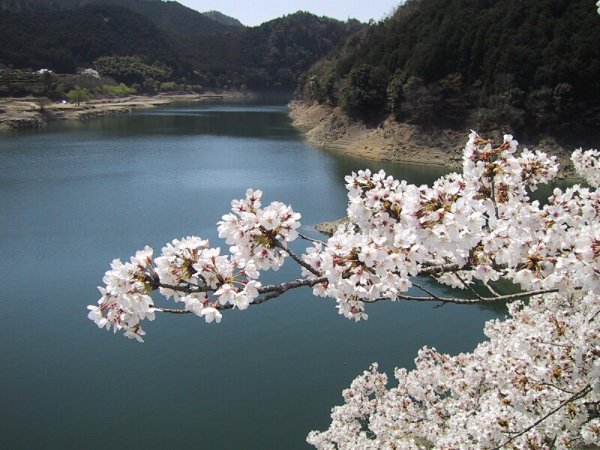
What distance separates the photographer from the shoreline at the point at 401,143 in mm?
40675

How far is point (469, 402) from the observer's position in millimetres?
8062

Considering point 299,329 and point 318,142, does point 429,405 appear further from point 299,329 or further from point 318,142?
point 318,142

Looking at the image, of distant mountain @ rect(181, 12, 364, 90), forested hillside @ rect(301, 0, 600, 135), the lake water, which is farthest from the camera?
distant mountain @ rect(181, 12, 364, 90)

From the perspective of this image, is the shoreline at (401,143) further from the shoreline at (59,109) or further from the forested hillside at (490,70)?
the shoreline at (59,109)

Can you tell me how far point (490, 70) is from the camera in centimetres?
4547

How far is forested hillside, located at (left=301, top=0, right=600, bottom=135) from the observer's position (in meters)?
40.8

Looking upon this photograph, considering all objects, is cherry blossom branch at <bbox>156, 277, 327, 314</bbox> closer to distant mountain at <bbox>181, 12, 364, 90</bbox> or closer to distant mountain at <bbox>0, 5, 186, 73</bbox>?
distant mountain at <bbox>0, 5, 186, 73</bbox>

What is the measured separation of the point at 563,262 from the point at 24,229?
2738 centimetres

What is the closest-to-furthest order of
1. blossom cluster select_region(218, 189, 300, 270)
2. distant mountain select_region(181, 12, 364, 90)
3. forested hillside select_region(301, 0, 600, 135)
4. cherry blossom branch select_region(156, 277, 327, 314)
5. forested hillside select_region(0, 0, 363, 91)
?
cherry blossom branch select_region(156, 277, 327, 314), blossom cluster select_region(218, 189, 300, 270), forested hillside select_region(301, 0, 600, 135), forested hillside select_region(0, 0, 363, 91), distant mountain select_region(181, 12, 364, 90)

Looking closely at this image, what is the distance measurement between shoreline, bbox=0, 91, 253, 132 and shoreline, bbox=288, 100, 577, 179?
123 feet

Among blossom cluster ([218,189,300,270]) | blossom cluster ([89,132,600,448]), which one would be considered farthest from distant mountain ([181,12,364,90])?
blossom cluster ([218,189,300,270])

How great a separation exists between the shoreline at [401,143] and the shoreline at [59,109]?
123ft

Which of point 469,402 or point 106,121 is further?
point 106,121

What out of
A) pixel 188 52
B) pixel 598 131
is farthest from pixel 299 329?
pixel 188 52
